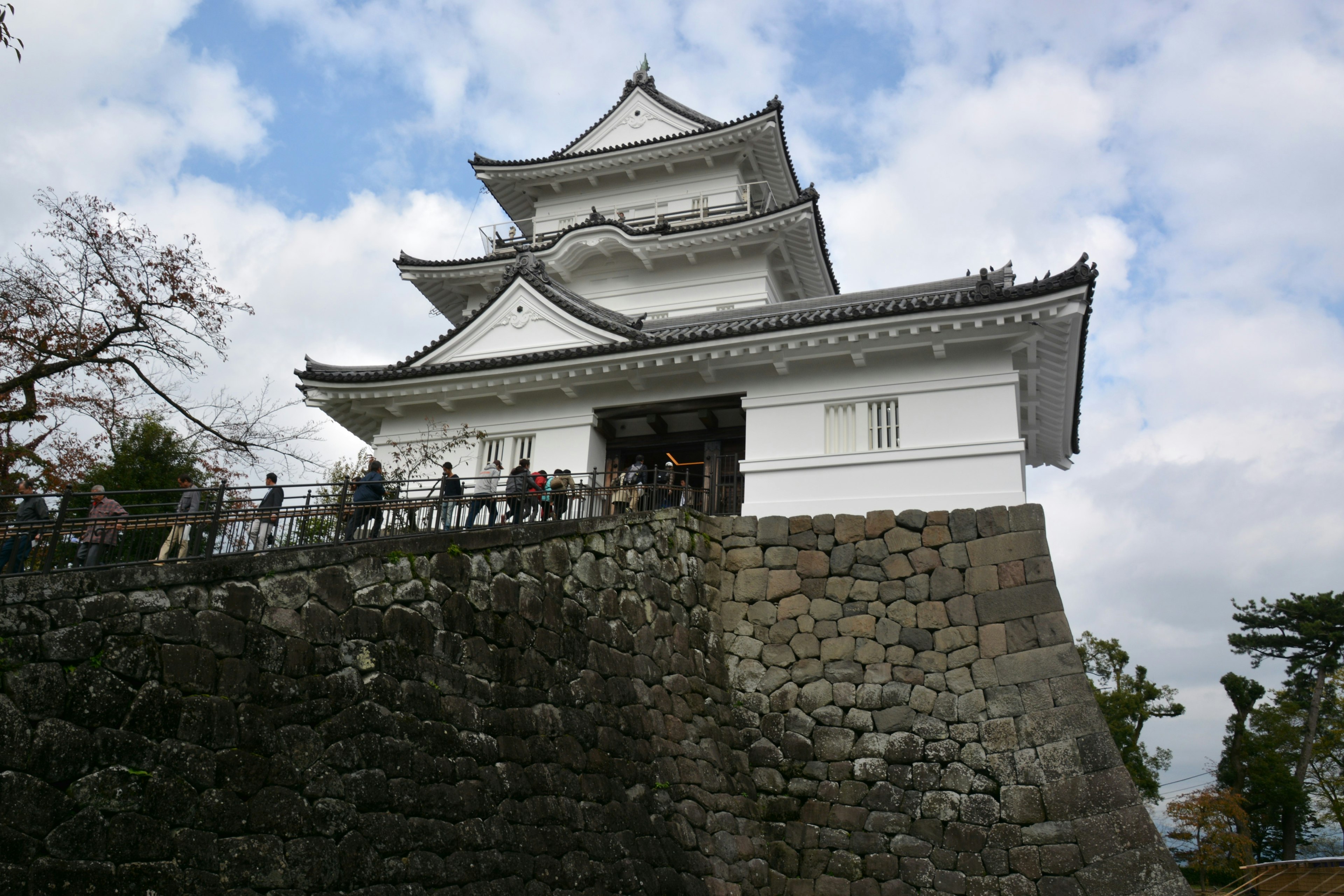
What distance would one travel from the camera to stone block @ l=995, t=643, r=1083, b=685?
8844 mm

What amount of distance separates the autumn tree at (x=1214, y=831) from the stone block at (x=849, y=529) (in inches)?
633

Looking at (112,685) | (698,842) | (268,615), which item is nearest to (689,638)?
(698,842)

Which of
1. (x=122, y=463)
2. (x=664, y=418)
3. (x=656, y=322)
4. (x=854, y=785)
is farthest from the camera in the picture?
(x=122, y=463)

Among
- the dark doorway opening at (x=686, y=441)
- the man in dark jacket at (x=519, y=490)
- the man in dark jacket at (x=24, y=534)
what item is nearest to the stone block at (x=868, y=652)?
the dark doorway opening at (x=686, y=441)

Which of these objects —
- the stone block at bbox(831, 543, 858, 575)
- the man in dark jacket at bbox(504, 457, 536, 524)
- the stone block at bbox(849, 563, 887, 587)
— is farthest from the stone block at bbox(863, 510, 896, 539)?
the man in dark jacket at bbox(504, 457, 536, 524)

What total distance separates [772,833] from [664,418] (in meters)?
6.22

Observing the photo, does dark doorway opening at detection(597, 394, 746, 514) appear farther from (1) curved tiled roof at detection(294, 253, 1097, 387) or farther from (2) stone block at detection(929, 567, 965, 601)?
(2) stone block at detection(929, 567, 965, 601)

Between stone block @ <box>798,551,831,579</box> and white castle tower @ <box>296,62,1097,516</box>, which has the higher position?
white castle tower @ <box>296,62,1097,516</box>

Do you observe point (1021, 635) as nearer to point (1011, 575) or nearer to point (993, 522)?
point (1011, 575)

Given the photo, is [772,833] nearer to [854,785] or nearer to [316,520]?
[854,785]

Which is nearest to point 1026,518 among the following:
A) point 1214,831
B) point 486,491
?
point 486,491

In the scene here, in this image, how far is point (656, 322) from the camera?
1419cm

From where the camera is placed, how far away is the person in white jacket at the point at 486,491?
9.54 m

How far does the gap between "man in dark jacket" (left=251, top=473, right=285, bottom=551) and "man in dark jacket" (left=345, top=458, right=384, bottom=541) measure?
0.66 metres
